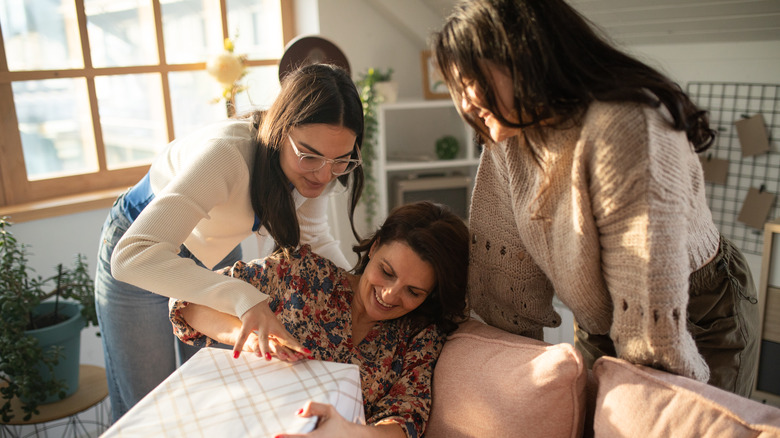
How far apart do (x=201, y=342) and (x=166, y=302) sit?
0.33 meters

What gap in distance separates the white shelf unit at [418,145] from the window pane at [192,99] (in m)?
0.86

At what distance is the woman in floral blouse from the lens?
1429 mm

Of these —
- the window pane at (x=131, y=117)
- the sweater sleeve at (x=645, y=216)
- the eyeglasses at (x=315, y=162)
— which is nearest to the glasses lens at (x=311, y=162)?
the eyeglasses at (x=315, y=162)

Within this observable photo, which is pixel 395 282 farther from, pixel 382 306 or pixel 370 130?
pixel 370 130

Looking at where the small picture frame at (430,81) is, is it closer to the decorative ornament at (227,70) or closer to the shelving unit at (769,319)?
the decorative ornament at (227,70)

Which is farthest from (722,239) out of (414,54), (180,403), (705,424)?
(414,54)

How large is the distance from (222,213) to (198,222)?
0.11 m

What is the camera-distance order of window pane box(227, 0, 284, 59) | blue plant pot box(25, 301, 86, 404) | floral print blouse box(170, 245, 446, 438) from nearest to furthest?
floral print blouse box(170, 245, 446, 438), blue plant pot box(25, 301, 86, 404), window pane box(227, 0, 284, 59)

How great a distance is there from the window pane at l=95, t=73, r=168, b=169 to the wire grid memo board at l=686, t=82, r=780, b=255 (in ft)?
7.67

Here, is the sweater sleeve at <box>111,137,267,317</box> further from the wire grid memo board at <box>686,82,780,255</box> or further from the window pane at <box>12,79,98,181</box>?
the wire grid memo board at <box>686,82,780,255</box>

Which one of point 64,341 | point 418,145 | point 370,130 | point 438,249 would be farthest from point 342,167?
point 418,145

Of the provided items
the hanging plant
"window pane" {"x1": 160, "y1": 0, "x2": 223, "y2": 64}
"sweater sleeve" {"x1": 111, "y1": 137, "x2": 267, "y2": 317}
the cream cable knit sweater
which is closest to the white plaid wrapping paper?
"sweater sleeve" {"x1": 111, "y1": 137, "x2": 267, "y2": 317}

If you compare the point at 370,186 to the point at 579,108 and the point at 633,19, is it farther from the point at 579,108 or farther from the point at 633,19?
the point at 579,108

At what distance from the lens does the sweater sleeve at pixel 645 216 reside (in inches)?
37.5
